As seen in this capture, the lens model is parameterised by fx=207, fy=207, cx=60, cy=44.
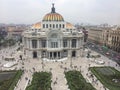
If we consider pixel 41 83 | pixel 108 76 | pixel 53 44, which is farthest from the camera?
pixel 53 44

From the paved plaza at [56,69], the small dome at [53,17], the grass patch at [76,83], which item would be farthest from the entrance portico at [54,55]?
the grass patch at [76,83]

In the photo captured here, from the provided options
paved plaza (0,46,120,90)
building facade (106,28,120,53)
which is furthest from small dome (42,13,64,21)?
building facade (106,28,120,53)

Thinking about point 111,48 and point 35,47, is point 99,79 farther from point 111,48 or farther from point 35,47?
point 111,48

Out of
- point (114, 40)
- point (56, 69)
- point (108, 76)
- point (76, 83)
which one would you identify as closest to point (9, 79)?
point (56, 69)

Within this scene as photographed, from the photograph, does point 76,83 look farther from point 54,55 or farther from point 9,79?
point 54,55

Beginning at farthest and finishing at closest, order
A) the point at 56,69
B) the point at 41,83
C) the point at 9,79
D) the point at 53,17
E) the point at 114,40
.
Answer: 1. the point at 114,40
2. the point at 53,17
3. the point at 56,69
4. the point at 9,79
5. the point at 41,83

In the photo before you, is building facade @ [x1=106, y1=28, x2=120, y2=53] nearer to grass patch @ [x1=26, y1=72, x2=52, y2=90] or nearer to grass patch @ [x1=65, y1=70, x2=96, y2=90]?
grass patch @ [x1=65, y1=70, x2=96, y2=90]

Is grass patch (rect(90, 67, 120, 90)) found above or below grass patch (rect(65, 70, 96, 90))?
below
